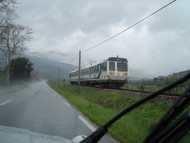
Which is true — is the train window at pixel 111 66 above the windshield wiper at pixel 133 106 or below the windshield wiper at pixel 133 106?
above

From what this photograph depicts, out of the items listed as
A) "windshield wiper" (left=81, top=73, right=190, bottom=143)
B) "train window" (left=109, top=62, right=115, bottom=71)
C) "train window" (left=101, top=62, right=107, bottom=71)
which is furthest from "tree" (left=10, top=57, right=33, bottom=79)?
"windshield wiper" (left=81, top=73, right=190, bottom=143)

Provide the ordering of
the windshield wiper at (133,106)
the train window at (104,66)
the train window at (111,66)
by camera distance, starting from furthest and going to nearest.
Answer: the train window at (104,66)
the train window at (111,66)
the windshield wiper at (133,106)

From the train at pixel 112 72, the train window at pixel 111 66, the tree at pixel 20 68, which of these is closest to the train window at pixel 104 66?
the train at pixel 112 72

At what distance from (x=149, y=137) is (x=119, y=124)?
9761mm

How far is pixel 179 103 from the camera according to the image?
198cm

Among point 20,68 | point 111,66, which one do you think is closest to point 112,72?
point 111,66

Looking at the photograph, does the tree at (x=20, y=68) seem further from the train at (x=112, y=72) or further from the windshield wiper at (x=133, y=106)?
the windshield wiper at (x=133, y=106)

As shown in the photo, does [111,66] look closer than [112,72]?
Yes

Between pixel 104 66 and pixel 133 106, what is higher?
pixel 104 66

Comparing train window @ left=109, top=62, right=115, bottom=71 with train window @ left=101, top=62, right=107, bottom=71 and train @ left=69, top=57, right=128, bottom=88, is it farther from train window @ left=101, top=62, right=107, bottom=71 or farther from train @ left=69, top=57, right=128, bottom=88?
train window @ left=101, top=62, right=107, bottom=71

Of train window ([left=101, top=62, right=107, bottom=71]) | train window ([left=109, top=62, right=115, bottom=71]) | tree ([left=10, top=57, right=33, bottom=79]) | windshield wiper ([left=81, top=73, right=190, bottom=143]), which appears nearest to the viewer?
windshield wiper ([left=81, top=73, right=190, bottom=143])

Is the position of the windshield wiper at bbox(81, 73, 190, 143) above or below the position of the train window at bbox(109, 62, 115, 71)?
below

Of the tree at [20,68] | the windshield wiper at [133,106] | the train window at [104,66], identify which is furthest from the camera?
the tree at [20,68]

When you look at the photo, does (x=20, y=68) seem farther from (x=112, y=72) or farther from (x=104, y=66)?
(x=112, y=72)
